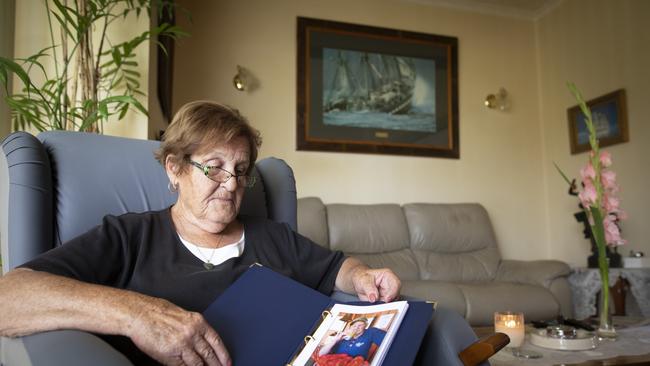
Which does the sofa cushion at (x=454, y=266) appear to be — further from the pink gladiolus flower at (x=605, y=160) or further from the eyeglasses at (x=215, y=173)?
the eyeglasses at (x=215, y=173)

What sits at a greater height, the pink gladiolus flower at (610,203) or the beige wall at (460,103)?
the beige wall at (460,103)

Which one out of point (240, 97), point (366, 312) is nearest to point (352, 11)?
point (240, 97)

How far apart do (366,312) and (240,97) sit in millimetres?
2730

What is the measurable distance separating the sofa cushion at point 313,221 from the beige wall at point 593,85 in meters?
2.04

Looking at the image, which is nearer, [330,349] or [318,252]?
[330,349]

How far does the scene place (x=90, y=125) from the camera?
180cm

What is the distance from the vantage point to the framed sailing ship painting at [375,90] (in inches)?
140

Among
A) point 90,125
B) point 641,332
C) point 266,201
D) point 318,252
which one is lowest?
point 641,332

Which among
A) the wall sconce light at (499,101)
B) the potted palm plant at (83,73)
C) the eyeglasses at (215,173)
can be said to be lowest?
the eyeglasses at (215,173)

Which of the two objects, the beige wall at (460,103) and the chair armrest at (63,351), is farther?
the beige wall at (460,103)

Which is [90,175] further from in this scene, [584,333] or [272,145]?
[272,145]

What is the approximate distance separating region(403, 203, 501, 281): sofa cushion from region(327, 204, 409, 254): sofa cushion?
0.11 meters

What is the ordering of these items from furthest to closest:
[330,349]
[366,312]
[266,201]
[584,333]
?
[584,333] < [266,201] < [366,312] < [330,349]

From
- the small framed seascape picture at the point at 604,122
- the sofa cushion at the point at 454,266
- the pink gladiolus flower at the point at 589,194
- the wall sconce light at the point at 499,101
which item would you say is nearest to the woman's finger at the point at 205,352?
the pink gladiolus flower at the point at 589,194
